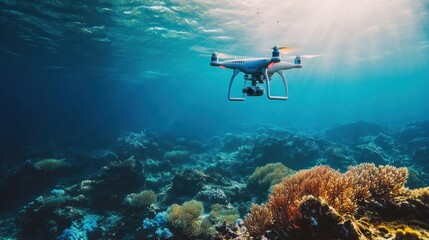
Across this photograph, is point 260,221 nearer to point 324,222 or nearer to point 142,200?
point 324,222

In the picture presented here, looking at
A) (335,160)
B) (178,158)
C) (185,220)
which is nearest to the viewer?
(185,220)

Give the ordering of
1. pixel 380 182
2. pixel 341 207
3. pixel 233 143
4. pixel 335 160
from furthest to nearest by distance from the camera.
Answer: pixel 233 143 → pixel 335 160 → pixel 380 182 → pixel 341 207

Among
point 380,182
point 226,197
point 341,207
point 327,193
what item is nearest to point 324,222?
point 341,207

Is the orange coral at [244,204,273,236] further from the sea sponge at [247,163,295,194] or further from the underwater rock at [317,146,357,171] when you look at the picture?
the underwater rock at [317,146,357,171]

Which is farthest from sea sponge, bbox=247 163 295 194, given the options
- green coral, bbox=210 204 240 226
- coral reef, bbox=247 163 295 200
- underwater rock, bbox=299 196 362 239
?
underwater rock, bbox=299 196 362 239

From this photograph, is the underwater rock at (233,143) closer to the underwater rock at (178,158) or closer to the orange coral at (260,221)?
the underwater rock at (178,158)

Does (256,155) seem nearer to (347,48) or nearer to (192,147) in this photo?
(192,147)
